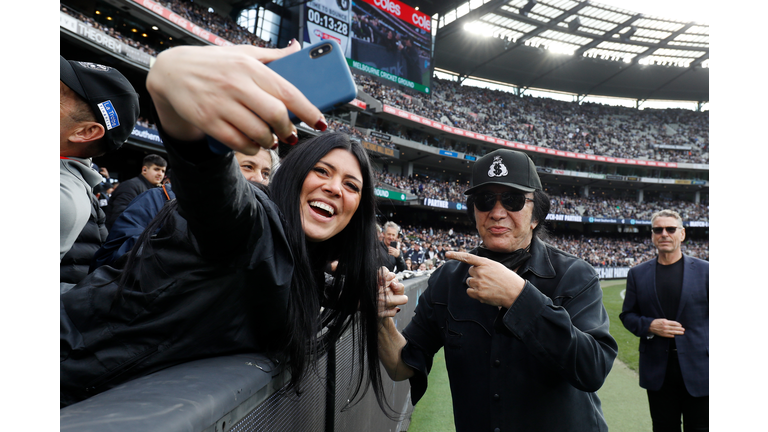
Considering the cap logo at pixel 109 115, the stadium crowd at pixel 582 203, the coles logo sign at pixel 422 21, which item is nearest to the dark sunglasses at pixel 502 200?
the cap logo at pixel 109 115

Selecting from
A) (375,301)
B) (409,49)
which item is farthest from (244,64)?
(409,49)

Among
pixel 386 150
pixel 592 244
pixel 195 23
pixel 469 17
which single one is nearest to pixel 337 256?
pixel 195 23

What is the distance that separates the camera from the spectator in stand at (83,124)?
4.78 ft

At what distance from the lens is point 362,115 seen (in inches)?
1305

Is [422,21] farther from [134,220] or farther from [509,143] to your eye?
[134,220]

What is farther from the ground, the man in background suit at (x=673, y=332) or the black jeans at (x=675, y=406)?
the man in background suit at (x=673, y=332)

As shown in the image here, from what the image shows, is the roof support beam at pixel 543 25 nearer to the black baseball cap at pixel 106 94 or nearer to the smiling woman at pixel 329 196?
the smiling woman at pixel 329 196

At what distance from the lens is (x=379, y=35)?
31.6m

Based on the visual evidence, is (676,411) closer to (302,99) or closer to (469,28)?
(302,99)

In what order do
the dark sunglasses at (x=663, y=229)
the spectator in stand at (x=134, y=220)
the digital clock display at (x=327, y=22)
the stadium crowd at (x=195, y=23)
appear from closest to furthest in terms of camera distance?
the spectator in stand at (x=134, y=220), the dark sunglasses at (x=663, y=229), the stadium crowd at (x=195, y=23), the digital clock display at (x=327, y=22)

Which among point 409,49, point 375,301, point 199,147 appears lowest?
point 375,301

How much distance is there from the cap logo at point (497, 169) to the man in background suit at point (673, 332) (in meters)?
2.53

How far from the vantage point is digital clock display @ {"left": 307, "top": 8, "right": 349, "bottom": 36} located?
28.7 m

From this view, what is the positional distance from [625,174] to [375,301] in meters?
51.0
